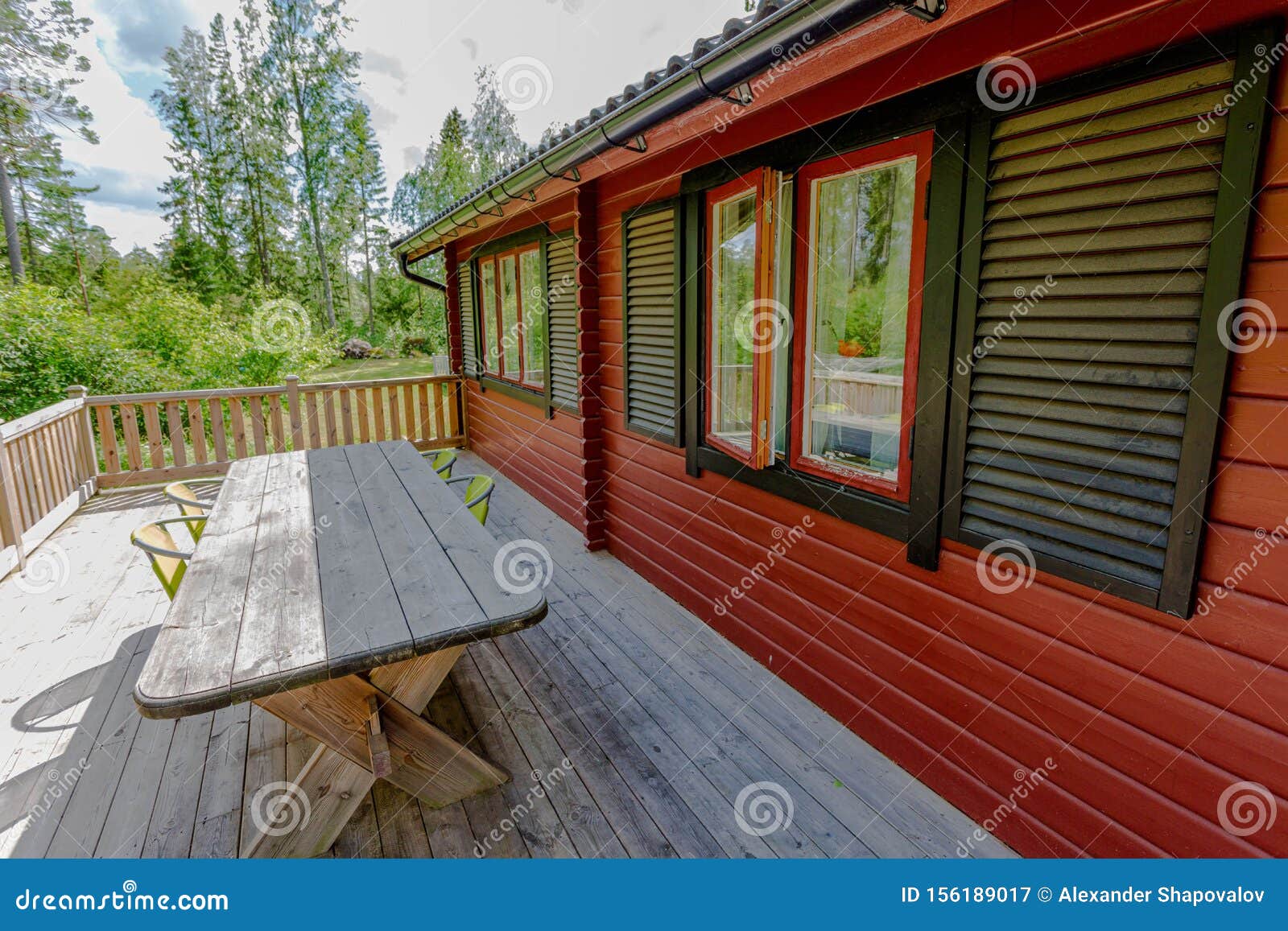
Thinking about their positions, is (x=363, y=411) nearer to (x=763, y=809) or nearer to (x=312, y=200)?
(x=763, y=809)

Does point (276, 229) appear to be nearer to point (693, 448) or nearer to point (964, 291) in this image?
point (693, 448)

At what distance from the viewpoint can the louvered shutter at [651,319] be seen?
321cm

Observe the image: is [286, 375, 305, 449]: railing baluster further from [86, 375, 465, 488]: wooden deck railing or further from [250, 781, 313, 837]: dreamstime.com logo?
[250, 781, 313, 837]: dreamstime.com logo

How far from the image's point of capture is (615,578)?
149 inches

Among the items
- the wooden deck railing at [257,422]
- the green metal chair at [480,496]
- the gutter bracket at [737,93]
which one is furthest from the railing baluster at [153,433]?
the gutter bracket at [737,93]

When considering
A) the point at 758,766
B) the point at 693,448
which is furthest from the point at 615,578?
the point at 758,766

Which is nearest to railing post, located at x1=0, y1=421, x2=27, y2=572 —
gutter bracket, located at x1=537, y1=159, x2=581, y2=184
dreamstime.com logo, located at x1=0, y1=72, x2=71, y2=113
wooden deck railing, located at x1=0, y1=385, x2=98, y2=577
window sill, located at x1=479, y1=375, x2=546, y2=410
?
wooden deck railing, located at x1=0, y1=385, x2=98, y2=577

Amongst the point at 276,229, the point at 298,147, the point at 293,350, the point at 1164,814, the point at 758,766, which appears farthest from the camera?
the point at 276,229

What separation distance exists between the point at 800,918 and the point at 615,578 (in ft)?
7.44

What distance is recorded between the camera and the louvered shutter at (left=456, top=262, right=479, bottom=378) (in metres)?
6.57

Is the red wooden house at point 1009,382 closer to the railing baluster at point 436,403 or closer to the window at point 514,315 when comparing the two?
the window at point 514,315

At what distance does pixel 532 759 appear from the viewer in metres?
2.27

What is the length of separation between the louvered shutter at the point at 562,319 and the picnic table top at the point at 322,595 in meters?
1.78

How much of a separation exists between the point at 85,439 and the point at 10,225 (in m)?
10.7
